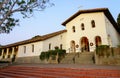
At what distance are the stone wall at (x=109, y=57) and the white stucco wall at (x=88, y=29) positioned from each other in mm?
6576

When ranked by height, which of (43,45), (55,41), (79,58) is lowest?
(79,58)

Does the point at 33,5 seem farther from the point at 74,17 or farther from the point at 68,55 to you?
the point at 74,17

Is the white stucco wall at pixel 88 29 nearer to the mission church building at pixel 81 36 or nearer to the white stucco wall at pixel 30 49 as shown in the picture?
the mission church building at pixel 81 36

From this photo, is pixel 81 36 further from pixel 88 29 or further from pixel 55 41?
pixel 55 41

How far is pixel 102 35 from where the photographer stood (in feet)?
66.3

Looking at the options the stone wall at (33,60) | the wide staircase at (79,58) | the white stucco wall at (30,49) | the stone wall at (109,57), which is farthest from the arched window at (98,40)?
the white stucco wall at (30,49)

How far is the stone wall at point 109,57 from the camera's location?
12.7m

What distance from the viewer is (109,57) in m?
13.2

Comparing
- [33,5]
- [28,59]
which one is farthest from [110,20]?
[28,59]

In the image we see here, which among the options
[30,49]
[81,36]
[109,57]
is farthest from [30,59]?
[109,57]

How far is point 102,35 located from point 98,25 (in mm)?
1867

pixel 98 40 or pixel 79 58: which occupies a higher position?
pixel 98 40

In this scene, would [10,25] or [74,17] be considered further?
[74,17]

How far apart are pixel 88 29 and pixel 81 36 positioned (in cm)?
169
